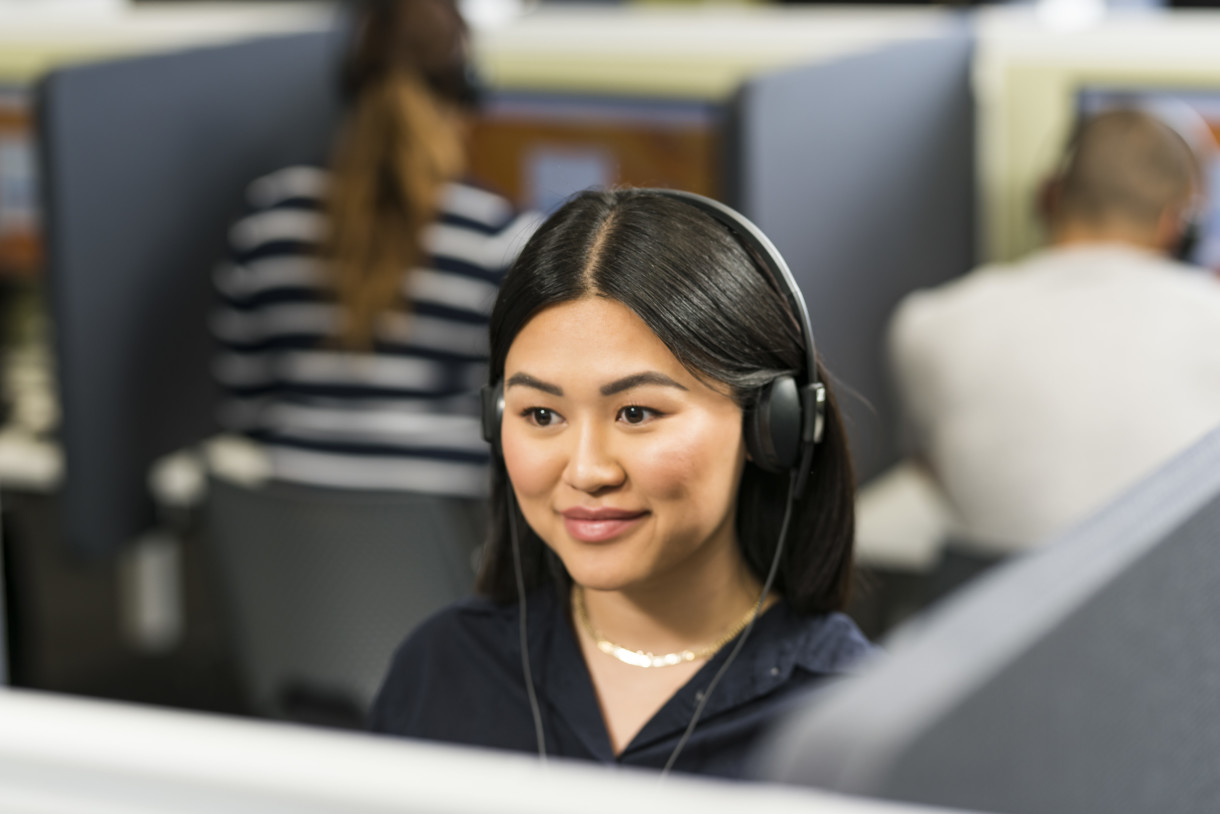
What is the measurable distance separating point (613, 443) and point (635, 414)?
0.02 m

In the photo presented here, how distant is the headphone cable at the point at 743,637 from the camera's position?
2.38 ft

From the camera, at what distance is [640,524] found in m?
0.70

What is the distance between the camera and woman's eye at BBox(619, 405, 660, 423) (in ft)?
2.26

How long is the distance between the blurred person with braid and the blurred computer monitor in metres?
1.29

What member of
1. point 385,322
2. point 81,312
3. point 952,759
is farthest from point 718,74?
point 952,759

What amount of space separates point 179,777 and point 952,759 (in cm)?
17

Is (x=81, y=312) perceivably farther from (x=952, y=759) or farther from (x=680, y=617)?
(x=952, y=759)

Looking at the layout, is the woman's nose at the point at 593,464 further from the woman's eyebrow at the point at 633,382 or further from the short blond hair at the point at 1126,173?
the short blond hair at the point at 1126,173

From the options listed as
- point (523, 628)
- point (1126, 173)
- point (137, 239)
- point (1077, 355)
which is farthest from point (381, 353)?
point (523, 628)

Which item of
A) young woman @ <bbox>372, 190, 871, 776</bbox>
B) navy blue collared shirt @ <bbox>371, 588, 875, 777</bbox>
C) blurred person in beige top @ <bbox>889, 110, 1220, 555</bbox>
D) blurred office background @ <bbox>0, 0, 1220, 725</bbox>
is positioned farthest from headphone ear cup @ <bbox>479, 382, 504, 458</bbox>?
blurred person in beige top @ <bbox>889, 110, 1220, 555</bbox>

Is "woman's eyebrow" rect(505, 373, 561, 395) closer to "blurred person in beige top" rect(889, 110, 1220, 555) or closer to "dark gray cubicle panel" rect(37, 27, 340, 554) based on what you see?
"blurred person in beige top" rect(889, 110, 1220, 555)

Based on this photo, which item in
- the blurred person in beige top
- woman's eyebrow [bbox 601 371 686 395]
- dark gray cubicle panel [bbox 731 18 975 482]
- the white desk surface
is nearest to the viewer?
the white desk surface

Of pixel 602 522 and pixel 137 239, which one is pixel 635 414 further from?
pixel 137 239

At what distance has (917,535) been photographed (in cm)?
191
